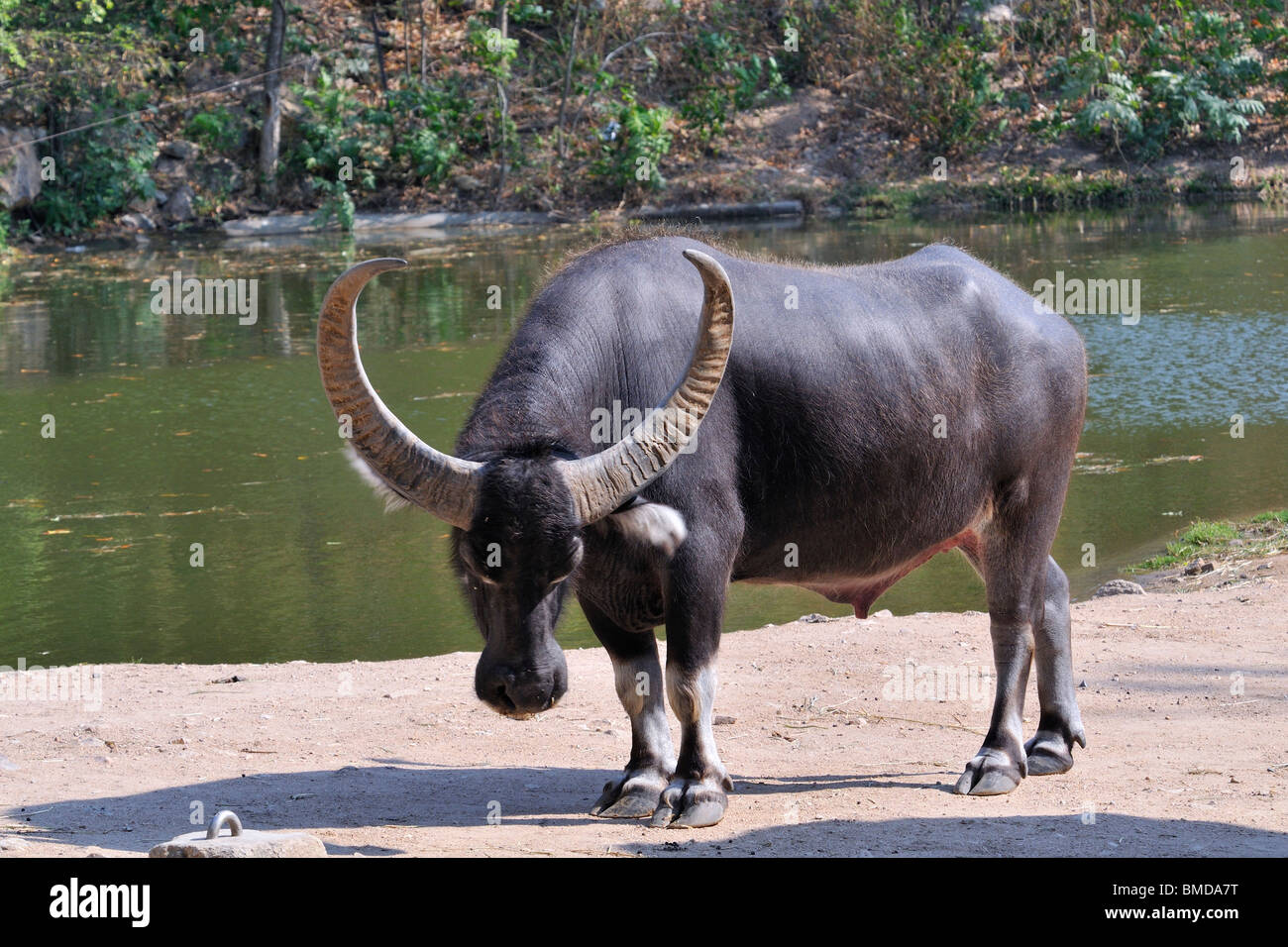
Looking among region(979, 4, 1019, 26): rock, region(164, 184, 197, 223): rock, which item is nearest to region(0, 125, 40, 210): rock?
region(164, 184, 197, 223): rock

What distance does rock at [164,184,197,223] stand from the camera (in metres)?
30.4

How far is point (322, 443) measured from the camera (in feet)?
44.5

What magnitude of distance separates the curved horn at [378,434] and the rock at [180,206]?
27597 millimetres

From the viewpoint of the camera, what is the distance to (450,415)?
1368 cm

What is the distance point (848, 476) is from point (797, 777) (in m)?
1.39

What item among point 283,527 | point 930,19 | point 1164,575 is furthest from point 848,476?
point 930,19

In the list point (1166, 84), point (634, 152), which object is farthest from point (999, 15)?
point (634, 152)

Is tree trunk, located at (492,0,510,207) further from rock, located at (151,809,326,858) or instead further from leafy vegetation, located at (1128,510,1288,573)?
rock, located at (151,809,326,858)

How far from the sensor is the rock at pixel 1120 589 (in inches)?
355

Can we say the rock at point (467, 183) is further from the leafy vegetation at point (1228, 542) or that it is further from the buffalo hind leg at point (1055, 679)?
the buffalo hind leg at point (1055, 679)

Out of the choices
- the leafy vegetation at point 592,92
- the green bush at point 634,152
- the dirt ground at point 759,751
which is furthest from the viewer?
the green bush at point 634,152

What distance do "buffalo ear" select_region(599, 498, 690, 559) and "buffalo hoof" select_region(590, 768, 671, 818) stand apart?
42.8 inches

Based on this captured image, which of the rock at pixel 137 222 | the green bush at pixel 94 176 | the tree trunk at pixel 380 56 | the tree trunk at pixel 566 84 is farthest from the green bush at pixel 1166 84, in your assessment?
the green bush at pixel 94 176

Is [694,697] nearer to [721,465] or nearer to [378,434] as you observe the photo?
[721,465]
